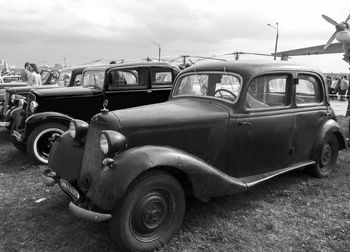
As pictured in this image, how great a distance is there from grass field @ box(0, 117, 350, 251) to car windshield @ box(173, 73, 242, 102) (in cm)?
131

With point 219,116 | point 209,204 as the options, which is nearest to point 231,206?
point 209,204

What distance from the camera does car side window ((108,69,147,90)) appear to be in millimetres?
6812

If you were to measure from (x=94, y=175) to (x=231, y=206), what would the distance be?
66.9 inches

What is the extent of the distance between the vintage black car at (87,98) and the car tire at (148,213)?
9.47 ft

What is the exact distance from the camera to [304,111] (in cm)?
444

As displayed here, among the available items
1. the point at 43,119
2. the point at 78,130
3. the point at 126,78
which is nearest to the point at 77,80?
the point at 126,78

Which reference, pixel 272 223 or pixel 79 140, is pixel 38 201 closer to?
pixel 79 140

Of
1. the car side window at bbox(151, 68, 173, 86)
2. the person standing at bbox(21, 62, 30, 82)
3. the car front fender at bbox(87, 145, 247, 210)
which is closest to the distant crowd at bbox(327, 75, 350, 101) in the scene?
the car side window at bbox(151, 68, 173, 86)

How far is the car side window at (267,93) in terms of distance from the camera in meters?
3.93

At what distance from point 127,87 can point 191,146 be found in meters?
3.78

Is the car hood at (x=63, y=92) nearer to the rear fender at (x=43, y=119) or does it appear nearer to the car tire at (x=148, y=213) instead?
the rear fender at (x=43, y=119)

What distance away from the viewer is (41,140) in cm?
577

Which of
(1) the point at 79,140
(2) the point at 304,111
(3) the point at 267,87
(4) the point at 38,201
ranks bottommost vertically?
(4) the point at 38,201

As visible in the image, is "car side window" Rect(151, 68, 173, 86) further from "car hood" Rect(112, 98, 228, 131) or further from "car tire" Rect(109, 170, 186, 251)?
"car tire" Rect(109, 170, 186, 251)
